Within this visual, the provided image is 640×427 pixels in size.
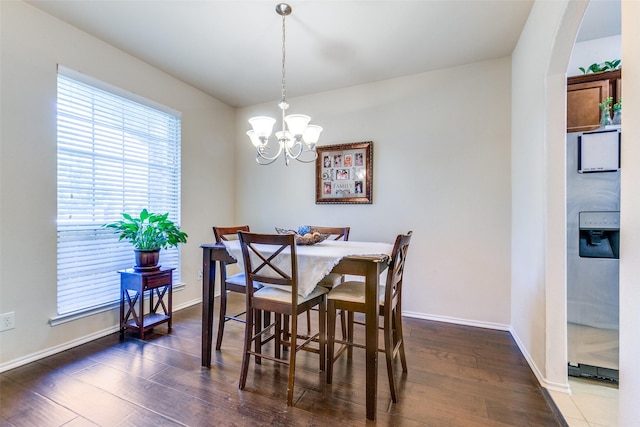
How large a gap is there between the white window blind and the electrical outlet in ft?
0.95

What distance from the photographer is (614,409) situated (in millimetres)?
1651

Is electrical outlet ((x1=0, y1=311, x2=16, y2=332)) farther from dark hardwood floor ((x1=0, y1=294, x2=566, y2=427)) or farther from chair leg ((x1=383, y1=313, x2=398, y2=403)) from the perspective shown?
chair leg ((x1=383, y1=313, x2=398, y2=403))

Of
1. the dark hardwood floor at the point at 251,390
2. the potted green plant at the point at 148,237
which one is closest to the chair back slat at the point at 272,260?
the dark hardwood floor at the point at 251,390

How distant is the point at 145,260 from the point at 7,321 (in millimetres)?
921

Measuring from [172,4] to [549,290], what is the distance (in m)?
3.28

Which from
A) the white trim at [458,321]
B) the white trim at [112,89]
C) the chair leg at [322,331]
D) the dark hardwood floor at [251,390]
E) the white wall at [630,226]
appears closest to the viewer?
the white wall at [630,226]

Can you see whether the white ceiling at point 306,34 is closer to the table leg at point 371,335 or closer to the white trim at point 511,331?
the table leg at point 371,335

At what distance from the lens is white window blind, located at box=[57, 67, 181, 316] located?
2387 mm

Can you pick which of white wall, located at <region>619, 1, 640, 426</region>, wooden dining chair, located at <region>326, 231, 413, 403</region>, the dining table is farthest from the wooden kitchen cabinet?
the dining table

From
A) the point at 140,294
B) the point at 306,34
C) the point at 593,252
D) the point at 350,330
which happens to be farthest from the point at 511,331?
the point at 140,294

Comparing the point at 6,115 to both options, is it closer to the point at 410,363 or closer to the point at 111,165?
the point at 111,165

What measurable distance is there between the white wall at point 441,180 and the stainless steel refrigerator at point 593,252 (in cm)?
86

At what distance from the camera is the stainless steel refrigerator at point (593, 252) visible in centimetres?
187

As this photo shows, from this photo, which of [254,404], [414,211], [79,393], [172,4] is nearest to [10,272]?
[79,393]
